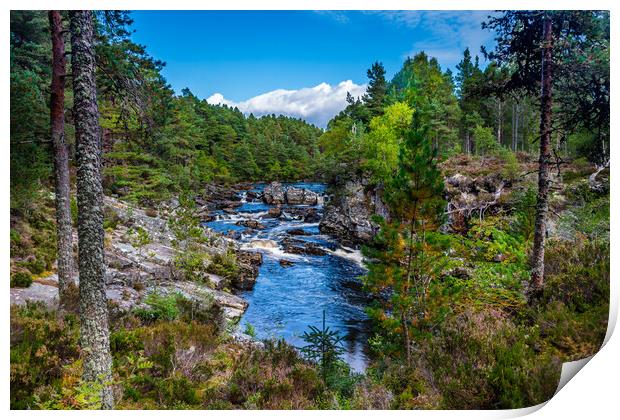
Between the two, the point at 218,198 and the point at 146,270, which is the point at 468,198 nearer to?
the point at 218,198

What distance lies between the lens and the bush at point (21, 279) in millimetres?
4426

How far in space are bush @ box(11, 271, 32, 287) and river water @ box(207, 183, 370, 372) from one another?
3.21 m

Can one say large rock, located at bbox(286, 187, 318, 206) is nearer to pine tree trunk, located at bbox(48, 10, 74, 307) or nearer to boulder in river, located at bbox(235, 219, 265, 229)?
boulder in river, located at bbox(235, 219, 265, 229)

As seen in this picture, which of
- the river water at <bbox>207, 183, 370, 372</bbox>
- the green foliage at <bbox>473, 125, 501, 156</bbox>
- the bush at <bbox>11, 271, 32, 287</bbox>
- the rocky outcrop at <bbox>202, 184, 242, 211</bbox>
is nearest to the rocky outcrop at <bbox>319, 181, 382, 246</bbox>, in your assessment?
the river water at <bbox>207, 183, 370, 372</bbox>

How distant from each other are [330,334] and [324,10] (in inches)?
171

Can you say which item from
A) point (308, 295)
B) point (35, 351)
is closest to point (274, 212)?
point (308, 295)

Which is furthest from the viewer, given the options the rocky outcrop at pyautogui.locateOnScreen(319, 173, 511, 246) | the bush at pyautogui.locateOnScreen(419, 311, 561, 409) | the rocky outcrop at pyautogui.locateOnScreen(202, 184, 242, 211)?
the rocky outcrop at pyautogui.locateOnScreen(202, 184, 242, 211)

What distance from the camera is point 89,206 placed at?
361cm

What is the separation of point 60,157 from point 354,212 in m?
5.55

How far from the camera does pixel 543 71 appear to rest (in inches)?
195

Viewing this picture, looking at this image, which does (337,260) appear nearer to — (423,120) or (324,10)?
(423,120)

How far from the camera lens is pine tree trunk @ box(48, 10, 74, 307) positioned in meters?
4.73

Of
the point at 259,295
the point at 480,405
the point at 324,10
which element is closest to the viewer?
the point at 480,405
